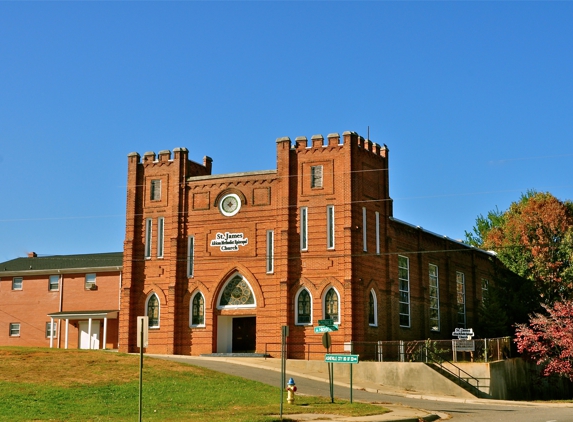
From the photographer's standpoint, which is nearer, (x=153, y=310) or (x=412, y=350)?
(x=412, y=350)

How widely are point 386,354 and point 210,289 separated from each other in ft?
33.9

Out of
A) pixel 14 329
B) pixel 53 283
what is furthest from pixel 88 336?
pixel 14 329

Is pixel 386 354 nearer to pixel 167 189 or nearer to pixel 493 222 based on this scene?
pixel 167 189

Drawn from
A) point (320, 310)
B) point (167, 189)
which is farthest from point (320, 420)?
point (167, 189)

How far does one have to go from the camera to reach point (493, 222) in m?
81.0

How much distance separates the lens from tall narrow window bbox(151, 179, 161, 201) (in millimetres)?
47719

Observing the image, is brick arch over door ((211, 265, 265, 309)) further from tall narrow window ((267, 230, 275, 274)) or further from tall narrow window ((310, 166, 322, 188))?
tall narrow window ((310, 166, 322, 188))

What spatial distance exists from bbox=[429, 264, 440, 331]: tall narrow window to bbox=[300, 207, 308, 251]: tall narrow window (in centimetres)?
1201

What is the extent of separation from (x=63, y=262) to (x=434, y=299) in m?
25.1

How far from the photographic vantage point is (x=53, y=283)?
54219 mm

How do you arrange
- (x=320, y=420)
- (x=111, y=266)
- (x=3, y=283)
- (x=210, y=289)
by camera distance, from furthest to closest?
1. (x=3, y=283)
2. (x=111, y=266)
3. (x=210, y=289)
4. (x=320, y=420)

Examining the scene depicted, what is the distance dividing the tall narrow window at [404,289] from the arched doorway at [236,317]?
344 inches

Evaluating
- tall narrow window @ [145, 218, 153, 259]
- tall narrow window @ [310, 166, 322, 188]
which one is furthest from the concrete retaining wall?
tall narrow window @ [145, 218, 153, 259]

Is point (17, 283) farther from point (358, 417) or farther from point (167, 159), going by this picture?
point (358, 417)
